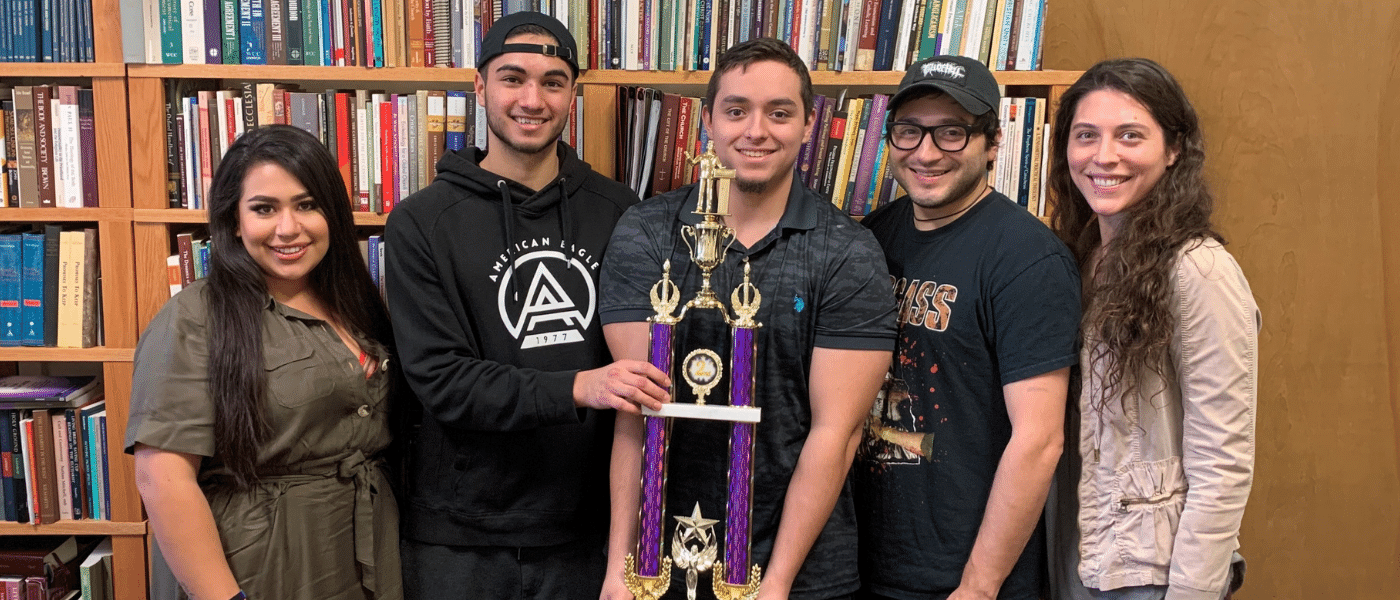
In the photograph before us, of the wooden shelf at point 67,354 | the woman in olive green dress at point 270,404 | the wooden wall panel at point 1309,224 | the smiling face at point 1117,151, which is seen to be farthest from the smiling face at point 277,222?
the wooden wall panel at point 1309,224

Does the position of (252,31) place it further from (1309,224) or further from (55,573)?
(1309,224)

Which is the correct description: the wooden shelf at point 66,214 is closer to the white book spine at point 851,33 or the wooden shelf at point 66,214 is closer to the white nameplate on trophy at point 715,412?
the white nameplate on trophy at point 715,412

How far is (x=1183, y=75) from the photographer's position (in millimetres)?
2539

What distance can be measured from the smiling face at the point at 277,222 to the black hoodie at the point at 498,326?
0.53 feet

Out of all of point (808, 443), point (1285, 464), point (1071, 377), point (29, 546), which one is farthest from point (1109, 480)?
point (29, 546)

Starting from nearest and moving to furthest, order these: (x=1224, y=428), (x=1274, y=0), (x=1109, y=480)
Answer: (x=1224, y=428), (x=1109, y=480), (x=1274, y=0)

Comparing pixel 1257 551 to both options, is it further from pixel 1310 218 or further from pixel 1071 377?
pixel 1071 377

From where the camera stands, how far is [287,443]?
182 cm

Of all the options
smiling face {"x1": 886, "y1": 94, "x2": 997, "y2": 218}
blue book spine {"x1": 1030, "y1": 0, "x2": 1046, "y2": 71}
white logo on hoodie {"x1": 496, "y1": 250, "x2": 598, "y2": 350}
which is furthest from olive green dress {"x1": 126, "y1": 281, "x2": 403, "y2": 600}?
blue book spine {"x1": 1030, "y1": 0, "x2": 1046, "y2": 71}

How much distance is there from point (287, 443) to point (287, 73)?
99cm

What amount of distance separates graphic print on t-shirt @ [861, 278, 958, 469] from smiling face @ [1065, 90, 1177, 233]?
334mm

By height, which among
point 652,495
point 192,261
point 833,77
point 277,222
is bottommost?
point 652,495

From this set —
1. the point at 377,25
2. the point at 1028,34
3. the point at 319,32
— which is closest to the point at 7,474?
the point at 319,32

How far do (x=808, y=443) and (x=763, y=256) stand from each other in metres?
0.36
